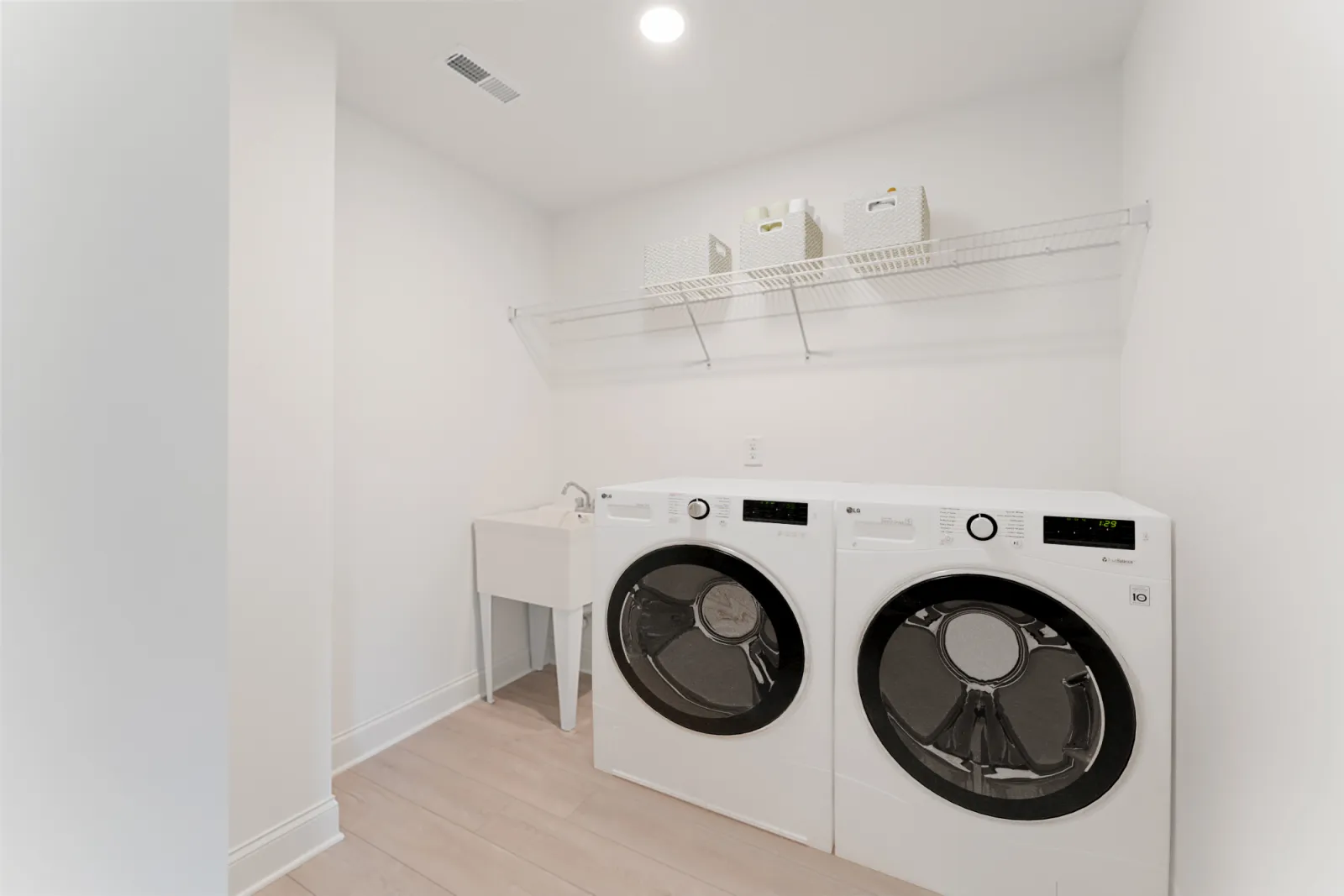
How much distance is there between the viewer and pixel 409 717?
2.03 meters

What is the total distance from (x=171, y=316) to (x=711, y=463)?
2.13m

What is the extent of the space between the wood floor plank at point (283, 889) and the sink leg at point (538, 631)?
1252mm

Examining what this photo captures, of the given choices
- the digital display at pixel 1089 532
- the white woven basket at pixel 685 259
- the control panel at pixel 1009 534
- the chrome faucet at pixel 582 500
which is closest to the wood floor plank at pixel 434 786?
the chrome faucet at pixel 582 500

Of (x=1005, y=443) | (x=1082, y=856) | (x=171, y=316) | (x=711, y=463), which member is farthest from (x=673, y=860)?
(x=171, y=316)

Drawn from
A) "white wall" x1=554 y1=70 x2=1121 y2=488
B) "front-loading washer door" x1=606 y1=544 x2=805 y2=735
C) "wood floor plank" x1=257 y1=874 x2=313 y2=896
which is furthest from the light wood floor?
"white wall" x1=554 y1=70 x2=1121 y2=488

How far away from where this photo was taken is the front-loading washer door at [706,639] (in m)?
1.51

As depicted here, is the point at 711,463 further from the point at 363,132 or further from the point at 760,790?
the point at 363,132

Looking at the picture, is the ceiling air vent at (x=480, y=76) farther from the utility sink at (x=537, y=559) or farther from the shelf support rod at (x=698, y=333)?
the utility sink at (x=537, y=559)

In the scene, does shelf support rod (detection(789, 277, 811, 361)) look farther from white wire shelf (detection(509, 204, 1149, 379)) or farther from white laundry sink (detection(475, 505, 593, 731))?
white laundry sink (detection(475, 505, 593, 731))

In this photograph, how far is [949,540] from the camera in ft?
4.34

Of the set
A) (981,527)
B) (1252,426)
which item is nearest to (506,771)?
(981,527)

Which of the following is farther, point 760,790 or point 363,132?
point 363,132

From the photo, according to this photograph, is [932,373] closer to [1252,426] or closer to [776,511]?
[776,511]

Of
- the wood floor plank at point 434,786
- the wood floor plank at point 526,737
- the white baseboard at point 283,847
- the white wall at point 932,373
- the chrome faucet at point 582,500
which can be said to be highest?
the white wall at point 932,373
